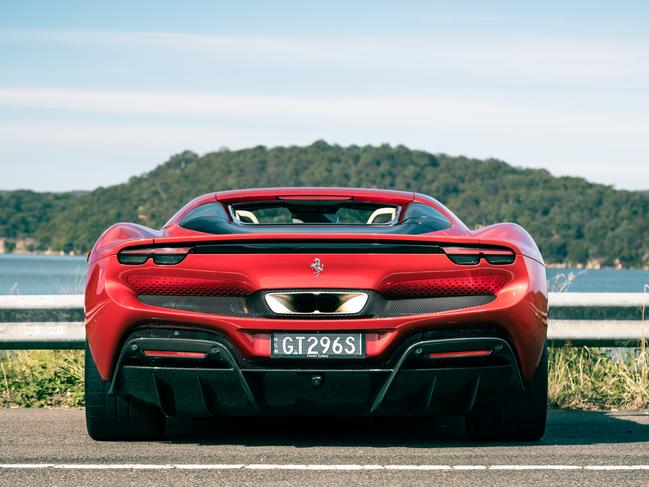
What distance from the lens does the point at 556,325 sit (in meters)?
7.25

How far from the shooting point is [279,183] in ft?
426

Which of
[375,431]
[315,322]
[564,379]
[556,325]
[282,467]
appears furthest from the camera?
[564,379]

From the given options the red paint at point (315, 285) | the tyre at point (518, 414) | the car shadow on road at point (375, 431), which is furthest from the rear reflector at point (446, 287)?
the car shadow on road at point (375, 431)

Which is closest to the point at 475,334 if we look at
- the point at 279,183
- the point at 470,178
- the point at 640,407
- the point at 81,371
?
the point at 640,407

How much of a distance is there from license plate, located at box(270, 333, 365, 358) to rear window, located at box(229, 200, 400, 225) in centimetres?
115

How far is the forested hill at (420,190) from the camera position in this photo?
112250 millimetres

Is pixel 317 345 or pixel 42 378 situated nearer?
pixel 317 345

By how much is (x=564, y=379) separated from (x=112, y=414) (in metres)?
3.49

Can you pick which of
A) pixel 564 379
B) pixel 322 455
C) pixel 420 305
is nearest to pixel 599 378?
pixel 564 379

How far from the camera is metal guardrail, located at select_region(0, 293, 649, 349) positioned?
23.4ft

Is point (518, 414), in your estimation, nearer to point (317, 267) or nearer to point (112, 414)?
point (317, 267)

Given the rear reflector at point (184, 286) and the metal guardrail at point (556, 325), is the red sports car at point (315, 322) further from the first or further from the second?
the metal guardrail at point (556, 325)

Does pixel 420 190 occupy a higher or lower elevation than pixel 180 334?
lower

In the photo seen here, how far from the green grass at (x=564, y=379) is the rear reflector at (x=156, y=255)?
2.47 m
